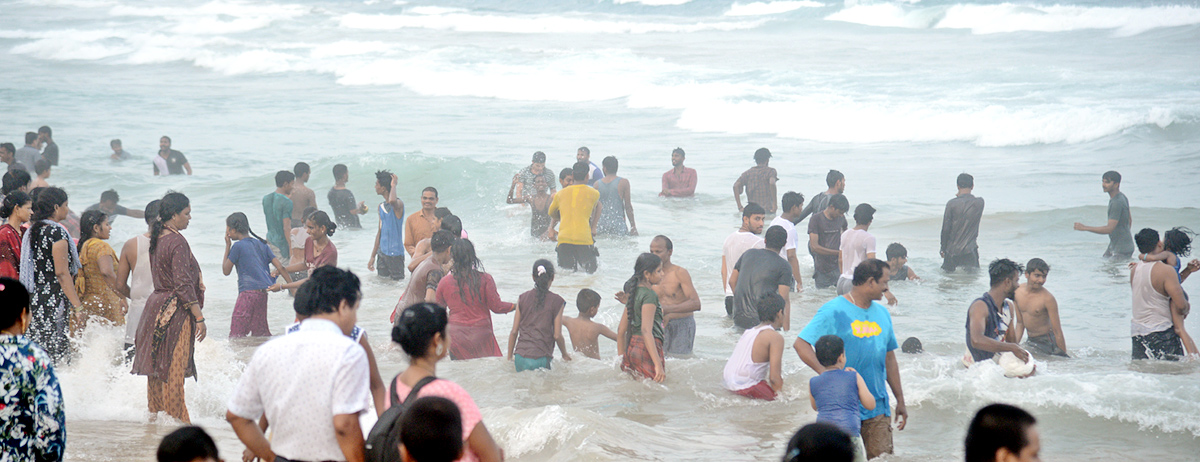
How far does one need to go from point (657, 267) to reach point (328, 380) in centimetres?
401

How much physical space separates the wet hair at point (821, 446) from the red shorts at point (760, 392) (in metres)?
4.51

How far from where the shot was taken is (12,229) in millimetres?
6605

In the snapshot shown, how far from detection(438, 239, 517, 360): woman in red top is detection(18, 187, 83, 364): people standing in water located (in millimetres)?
2450

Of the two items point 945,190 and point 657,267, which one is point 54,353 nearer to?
point 657,267

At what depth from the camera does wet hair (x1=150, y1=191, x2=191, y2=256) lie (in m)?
5.55

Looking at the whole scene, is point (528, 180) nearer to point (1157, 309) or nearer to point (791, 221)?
point (791, 221)

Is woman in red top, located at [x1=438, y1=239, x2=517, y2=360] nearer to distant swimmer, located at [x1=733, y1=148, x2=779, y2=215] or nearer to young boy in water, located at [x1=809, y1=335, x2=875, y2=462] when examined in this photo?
young boy in water, located at [x1=809, y1=335, x2=875, y2=462]

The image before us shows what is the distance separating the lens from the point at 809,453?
93.0 inches

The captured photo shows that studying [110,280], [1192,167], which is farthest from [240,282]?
[1192,167]

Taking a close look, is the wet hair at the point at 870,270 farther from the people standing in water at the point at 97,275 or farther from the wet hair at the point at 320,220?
the wet hair at the point at 320,220

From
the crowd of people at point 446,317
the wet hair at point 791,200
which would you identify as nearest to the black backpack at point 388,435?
the crowd of people at point 446,317

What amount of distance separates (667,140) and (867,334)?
22312 millimetres

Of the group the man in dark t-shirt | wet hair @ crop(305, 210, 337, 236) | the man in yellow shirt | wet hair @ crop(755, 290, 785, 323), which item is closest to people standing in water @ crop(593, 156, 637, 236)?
the man in yellow shirt

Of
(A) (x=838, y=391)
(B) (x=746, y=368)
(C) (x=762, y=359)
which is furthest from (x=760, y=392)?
(A) (x=838, y=391)
